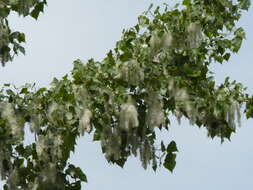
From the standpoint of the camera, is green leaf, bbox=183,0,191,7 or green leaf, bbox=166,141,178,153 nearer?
green leaf, bbox=166,141,178,153

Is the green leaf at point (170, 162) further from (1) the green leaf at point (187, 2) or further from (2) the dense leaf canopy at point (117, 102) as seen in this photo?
(1) the green leaf at point (187, 2)

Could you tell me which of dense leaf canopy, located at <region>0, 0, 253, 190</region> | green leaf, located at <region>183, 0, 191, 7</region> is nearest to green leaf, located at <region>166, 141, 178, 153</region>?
dense leaf canopy, located at <region>0, 0, 253, 190</region>

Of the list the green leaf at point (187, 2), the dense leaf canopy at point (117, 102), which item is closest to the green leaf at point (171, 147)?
the dense leaf canopy at point (117, 102)

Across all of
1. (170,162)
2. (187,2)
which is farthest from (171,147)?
(187,2)

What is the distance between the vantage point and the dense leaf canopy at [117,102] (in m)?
6.68

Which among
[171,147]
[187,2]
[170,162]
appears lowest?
[170,162]

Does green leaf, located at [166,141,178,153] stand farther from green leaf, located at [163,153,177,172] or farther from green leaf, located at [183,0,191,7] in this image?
green leaf, located at [183,0,191,7]

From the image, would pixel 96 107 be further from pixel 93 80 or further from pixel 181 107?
pixel 181 107

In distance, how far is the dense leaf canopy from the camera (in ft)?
21.9

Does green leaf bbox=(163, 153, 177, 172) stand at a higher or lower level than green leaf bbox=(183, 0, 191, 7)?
lower

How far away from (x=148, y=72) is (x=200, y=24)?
3.36 feet

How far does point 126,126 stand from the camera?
6.57 metres

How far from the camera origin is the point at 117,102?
265 inches

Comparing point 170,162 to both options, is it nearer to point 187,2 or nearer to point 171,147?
point 171,147
